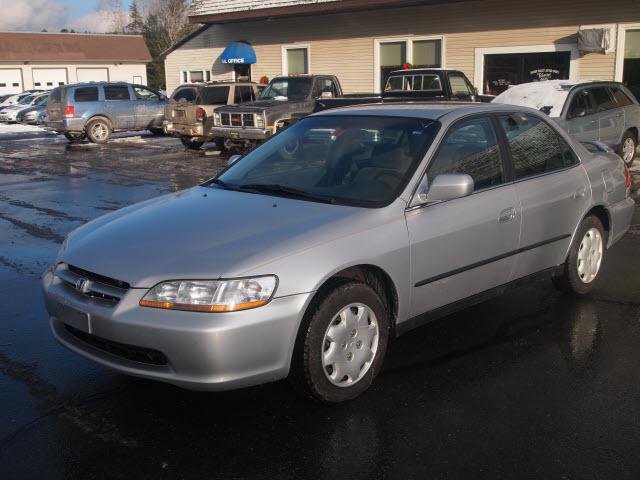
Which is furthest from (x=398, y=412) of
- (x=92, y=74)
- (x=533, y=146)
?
(x=92, y=74)

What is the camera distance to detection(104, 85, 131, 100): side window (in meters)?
21.7

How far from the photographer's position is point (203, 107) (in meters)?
18.3

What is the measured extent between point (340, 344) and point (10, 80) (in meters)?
56.7

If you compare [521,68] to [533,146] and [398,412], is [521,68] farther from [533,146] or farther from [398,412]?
[398,412]

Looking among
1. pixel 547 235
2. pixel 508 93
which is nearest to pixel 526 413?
pixel 547 235

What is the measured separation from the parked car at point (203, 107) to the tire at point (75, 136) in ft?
13.0

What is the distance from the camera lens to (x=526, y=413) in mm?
3895

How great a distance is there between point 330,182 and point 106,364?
1.78 meters

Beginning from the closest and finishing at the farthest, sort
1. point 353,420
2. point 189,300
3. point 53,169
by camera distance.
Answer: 1. point 189,300
2. point 353,420
3. point 53,169

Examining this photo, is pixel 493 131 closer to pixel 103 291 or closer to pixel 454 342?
pixel 454 342

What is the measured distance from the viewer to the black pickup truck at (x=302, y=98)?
52.4 feet

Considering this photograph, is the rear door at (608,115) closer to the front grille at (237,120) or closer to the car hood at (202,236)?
the front grille at (237,120)

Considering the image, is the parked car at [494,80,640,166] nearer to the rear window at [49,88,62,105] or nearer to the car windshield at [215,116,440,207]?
the car windshield at [215,116,440,207]

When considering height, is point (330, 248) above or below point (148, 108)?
below
